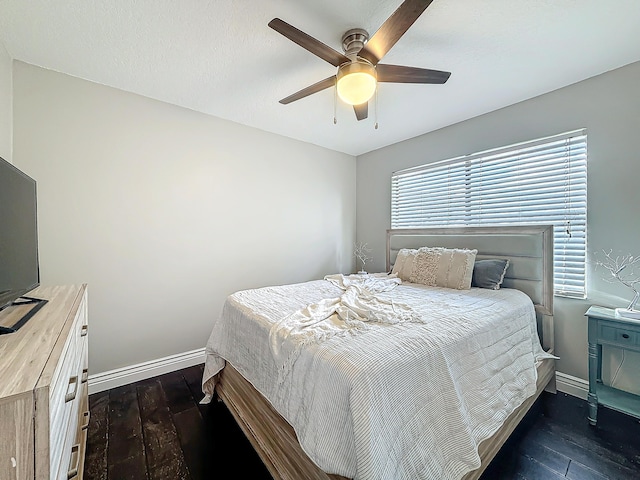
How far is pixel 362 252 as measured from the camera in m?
4.11

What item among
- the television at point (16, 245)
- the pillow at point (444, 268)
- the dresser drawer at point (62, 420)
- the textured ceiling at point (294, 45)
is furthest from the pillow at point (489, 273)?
the television at point (16, 245)

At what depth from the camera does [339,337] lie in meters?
1.26

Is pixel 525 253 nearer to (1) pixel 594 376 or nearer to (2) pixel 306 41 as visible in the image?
(1) pixel 594 376

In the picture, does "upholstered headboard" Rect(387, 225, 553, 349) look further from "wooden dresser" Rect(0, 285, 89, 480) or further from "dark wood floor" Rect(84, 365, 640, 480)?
"wooden dresser" Rect(0, 285, 89, 480)

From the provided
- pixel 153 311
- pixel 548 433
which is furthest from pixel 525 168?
pixel 153 311

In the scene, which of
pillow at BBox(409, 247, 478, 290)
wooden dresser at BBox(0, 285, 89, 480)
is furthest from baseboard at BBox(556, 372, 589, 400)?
wooden dresser at BBox(0, 285, 89, 480)

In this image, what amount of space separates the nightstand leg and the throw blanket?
1.45 metres

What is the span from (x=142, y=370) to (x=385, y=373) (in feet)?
7.78

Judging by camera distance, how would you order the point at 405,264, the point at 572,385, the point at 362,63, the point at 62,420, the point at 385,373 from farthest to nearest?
1. the point at 405,264
2. the point at 572,385
3. the point at 362,63
4. the point at 385,373
5. the point at 62,420

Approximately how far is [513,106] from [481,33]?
1209 millimetres

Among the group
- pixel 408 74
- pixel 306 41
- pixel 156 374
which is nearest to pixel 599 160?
pixel 408 74

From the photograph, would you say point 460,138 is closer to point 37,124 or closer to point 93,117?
point 93,117

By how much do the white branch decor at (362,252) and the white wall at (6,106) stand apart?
3.63m

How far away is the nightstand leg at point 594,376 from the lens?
A: 181 cm
